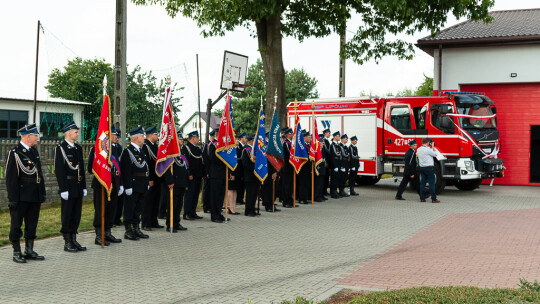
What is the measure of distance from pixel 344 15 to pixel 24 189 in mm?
14100

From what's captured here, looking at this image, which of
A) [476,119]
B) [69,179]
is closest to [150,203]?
[69,179]

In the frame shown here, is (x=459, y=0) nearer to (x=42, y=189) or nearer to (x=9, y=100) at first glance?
(x=42, y=189)

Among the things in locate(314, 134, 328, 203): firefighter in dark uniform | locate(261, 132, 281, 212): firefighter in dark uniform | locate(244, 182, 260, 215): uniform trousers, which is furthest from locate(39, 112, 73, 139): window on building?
locate(244, 182, 260, 215): uniform trousers

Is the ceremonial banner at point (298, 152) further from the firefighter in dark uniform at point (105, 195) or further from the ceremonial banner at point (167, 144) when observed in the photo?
the firefighter in dark uniform at point (105, 195)

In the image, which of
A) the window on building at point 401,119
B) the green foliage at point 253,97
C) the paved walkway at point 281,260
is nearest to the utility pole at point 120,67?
the paved walkway at point 281,260

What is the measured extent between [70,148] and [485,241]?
708 cm

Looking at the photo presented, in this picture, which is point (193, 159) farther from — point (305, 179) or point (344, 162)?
point (344, 162)

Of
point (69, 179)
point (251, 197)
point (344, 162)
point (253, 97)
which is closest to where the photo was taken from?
point (69, 179)

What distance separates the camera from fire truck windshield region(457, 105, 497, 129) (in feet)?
57.6

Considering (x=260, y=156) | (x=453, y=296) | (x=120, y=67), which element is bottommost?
(x=453, y=296)

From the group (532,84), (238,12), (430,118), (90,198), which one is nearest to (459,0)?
(430,118)

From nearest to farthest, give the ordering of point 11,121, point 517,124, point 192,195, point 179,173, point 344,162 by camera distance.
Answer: point 179,173 < point 192,195 < point 344,162 < point 517,124 < point 11,121

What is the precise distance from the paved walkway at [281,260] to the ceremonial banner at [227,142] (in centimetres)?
135

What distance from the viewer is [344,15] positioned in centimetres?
1983
